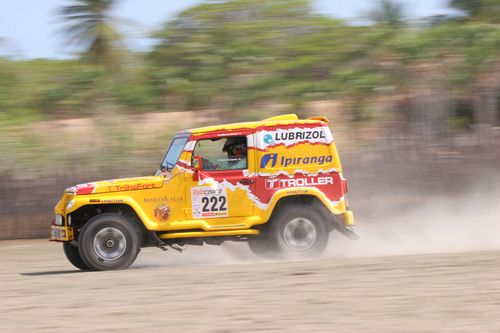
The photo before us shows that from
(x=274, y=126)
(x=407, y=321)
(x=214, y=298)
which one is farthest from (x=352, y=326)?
(x=274, y=126)

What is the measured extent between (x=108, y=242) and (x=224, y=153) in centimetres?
203

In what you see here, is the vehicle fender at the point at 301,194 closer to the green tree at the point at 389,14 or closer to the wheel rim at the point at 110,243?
the wheel rim at the point at 110,243

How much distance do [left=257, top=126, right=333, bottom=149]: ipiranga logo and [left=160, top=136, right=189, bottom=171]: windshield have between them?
108 cm

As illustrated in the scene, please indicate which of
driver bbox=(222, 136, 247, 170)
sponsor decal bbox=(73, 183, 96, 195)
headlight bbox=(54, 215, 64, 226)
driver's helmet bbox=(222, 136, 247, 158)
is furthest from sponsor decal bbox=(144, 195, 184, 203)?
headlight bbox=(54, 215, 64, 226)

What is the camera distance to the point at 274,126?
1244 centimetres

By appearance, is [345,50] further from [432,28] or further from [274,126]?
[274,126]

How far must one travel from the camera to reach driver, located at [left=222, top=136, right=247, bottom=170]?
12.3m

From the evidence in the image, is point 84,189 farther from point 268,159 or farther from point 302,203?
point 302,203

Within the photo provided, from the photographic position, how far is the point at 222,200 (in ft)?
40.1

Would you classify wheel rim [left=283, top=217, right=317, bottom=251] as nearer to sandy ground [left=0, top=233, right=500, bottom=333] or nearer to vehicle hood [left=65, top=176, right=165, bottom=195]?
sandy ground [left=0, top=233, right=500, bottom=333]

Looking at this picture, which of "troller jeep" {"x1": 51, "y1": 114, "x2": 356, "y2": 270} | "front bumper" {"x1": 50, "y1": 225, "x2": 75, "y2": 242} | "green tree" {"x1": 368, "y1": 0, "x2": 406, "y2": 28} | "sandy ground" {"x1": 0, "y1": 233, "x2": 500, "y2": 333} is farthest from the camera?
"green tree" {"x1": 368, "y1": 0, "x2": 406, "y2": 28}

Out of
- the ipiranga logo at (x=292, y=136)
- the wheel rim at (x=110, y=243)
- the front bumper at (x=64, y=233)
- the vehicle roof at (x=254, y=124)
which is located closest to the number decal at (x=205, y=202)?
the vehicle roof at (x=254, y=124)

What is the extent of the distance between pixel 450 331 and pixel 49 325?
334cm

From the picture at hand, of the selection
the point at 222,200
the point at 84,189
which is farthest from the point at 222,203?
the point at 84,189
